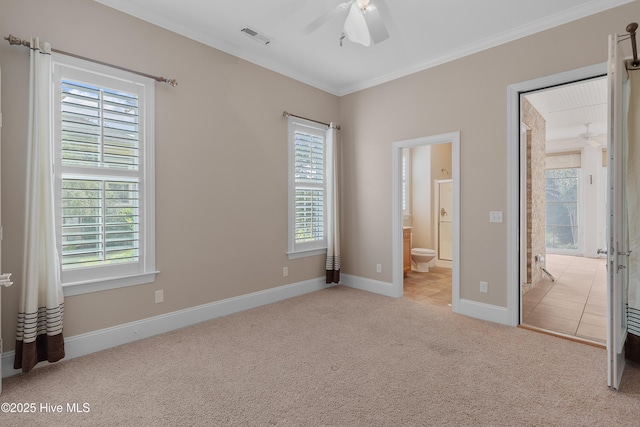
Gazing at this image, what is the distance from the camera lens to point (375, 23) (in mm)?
2475

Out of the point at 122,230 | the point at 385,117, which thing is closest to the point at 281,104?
the point at 385,117

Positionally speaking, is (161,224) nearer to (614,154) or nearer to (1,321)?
(1,321)

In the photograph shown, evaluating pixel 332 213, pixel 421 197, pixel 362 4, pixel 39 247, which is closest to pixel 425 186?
pixel 421 197

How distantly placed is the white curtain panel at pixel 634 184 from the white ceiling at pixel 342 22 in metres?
1.01

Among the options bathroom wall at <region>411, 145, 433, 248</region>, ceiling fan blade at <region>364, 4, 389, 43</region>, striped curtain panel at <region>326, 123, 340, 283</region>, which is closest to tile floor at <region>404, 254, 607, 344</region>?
bathroom wall at <region>411, 145, 433, 248</region>

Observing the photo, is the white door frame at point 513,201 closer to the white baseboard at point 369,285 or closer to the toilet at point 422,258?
the white baseboard at point 369,285

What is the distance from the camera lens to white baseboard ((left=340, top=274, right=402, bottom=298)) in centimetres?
436

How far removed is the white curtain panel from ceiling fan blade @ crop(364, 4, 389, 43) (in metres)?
1.90

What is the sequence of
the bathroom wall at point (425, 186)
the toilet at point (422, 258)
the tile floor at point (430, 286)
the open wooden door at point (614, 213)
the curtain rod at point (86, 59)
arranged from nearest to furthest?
1. the open wooden door at point (614, 213)
2. the curtain rod at point (86, 59)
3. the tile floor at point (430, 286)
4. the toilet at point (422, 258)
5. the bathroom wall at point (425, 186)

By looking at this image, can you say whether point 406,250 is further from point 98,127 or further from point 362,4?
point 98,127

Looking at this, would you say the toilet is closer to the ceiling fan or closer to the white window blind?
the ceiling fan

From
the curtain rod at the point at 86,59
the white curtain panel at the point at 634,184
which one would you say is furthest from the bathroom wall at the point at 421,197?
the curtain rod at the point at 86,59

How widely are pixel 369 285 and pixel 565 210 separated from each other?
6639 mm

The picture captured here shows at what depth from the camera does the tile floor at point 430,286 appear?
166 inches
